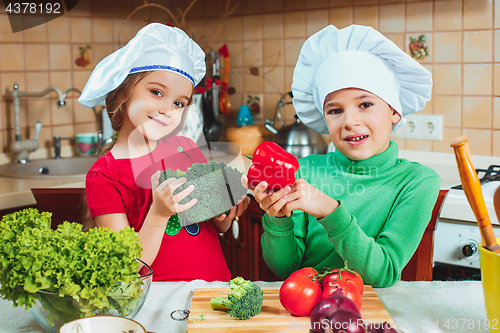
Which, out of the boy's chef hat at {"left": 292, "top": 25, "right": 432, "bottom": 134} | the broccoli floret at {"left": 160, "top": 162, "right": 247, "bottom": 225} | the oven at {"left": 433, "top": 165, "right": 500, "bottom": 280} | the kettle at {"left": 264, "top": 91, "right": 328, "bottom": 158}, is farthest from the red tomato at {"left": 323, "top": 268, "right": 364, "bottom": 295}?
the kettle at {"left": 264, "top": 91, "right": 328, "bottom": 158}

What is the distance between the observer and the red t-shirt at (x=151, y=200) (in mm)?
954

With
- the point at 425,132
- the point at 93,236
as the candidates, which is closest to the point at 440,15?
the point at 425,132

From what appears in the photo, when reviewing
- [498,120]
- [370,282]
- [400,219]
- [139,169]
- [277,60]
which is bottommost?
[370,282]

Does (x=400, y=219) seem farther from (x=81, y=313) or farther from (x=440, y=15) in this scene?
(x=440, y=15)

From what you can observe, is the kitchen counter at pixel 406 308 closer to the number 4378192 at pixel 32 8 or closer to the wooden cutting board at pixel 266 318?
the wooden cutting board at pixel 266 318

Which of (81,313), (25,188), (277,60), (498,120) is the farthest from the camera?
(277,60)

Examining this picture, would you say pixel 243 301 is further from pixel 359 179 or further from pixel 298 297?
pixel 359 179

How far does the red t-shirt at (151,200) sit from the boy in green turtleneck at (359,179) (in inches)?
6.4

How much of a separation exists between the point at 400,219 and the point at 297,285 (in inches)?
13.6

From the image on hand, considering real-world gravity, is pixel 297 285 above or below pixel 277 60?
below

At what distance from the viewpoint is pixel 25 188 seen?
144cm

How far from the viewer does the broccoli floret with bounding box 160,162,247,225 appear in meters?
0.80

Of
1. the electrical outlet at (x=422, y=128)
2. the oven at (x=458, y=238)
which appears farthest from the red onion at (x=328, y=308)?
the electrical outlet at (x=422, y=128)

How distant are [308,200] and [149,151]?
43cm
